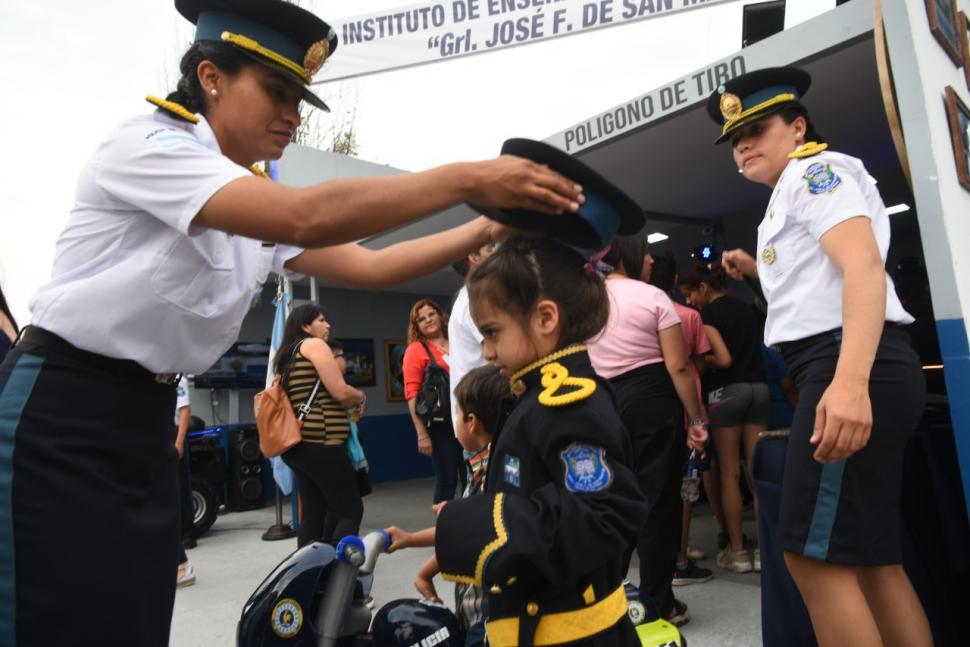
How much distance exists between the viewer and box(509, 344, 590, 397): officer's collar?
56.4 inches

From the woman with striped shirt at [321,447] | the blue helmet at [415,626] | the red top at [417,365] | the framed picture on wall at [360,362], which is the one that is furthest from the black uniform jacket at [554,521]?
the framed picture on wall at [360,362]

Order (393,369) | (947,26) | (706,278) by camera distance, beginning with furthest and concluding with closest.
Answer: (393,369), (706,278), (947,26)

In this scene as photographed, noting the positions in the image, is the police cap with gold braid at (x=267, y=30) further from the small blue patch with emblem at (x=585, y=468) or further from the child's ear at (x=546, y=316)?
the small blue patch with emblem at (x=585, y=468)

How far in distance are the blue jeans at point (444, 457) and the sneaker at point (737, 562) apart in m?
1.81

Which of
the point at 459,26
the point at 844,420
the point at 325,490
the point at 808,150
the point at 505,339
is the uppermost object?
the point at 459,26

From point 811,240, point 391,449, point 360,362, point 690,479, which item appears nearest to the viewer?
point 811,240

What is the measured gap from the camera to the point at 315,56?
1.60 metres

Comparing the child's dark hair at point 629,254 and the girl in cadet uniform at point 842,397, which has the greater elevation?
the child's dark hair at point 629,254

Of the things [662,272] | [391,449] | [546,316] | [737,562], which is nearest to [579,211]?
[546,316]

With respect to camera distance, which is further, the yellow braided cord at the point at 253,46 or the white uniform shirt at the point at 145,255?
the yellow braided cord at the point at 253,46

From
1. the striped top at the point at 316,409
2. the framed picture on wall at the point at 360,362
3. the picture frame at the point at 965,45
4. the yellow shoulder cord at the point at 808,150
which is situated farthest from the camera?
the framed picture on wall at the point at 360,362

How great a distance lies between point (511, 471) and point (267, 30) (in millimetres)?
1079

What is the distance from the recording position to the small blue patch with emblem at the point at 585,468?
1.25 m

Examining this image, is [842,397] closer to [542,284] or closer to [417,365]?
[542,284]
